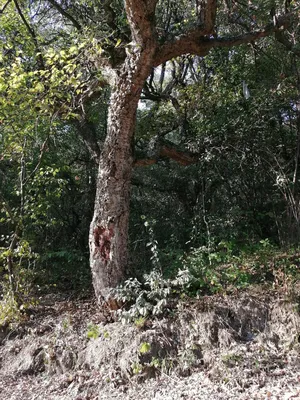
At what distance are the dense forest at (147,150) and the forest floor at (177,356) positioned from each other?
0.99 ft

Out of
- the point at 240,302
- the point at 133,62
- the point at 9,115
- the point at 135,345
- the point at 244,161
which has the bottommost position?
the point at 135,345

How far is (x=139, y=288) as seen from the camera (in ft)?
12.5

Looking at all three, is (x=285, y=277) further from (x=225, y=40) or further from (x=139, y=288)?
(x=225, y=40)

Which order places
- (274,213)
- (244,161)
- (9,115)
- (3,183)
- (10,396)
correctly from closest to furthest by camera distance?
1. (10,396)
2. (9,115)
3. (274,213)
4. (244,161)
5. (3,183)

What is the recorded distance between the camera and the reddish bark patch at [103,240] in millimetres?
3990

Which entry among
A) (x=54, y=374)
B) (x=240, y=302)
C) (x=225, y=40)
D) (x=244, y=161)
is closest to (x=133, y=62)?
(x=225, y=40)

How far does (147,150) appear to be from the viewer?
5250 mm

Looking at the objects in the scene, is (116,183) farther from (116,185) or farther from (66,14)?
(66,14)

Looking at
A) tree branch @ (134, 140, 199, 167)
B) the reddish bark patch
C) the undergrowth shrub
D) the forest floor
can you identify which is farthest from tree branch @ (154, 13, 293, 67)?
the forest floor

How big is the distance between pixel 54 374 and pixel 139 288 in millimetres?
1324

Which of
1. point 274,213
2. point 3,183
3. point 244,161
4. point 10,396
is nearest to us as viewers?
point 10,396

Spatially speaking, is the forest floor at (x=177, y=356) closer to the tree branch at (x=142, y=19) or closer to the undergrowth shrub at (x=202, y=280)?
the undergrowth shrub at (x=202, y=280)

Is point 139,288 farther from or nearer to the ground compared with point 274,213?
nearer to the ground

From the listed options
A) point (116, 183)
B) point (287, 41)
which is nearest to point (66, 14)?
point (116, 183)
